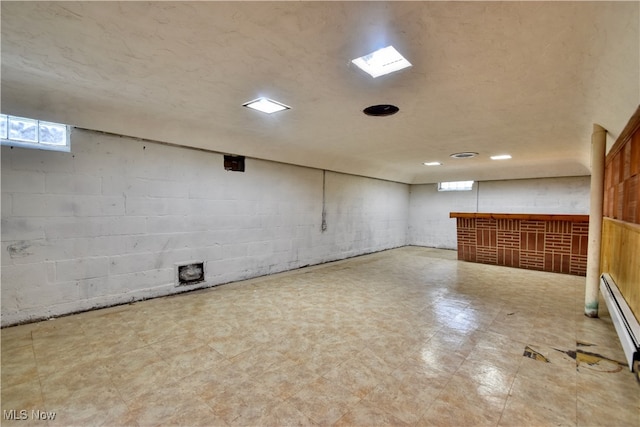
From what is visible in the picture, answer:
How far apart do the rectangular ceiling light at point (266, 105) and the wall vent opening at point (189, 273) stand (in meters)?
2.51

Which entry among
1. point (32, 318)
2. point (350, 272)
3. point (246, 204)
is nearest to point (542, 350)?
point (350, 272)

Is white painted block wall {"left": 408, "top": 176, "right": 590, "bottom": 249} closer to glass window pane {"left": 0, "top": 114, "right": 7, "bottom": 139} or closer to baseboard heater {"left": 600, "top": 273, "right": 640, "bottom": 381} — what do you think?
baseboard heater {"left": 600, "top": 273, "right": 640, "bottom": 381}

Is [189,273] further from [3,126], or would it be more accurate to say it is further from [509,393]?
[509,393]

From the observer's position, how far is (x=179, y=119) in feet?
10.6

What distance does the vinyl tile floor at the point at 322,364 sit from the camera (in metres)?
1.67

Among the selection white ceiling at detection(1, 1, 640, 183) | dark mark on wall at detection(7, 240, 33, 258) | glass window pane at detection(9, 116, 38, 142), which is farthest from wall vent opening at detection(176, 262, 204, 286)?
glass window pane at detection(9, 116, 38, 142)

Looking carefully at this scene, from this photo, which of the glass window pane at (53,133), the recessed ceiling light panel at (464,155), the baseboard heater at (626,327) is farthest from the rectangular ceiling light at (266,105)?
the recessed ceiling light panel at (464,155)

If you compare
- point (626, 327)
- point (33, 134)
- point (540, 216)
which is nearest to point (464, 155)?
point (540, 216)

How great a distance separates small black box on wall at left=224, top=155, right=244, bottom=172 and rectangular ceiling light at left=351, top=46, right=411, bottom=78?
3.04 metres

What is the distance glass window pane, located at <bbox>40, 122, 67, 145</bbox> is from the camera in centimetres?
298

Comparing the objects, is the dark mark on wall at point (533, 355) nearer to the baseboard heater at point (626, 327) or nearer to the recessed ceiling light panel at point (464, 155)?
the baseboard heater at point (626, 327)

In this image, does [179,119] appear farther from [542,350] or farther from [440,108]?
[542,350]

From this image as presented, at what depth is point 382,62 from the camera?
201 centimetres

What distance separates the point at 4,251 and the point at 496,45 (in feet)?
14.8
